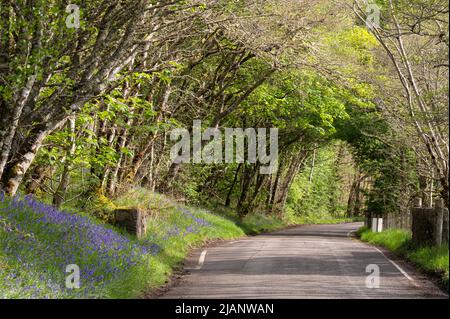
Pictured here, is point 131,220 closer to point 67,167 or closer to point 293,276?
point 67,167

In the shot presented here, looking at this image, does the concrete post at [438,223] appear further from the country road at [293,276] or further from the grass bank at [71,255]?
the grass bank at [71,255]

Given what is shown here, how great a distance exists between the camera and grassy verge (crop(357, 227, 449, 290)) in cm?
1645

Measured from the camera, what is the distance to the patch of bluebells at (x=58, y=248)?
35.6 ft

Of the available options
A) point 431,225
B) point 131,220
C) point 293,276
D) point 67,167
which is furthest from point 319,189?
point 293,276

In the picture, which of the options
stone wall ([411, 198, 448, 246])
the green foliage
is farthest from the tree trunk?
the green foliage

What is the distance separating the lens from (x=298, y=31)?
24094mm

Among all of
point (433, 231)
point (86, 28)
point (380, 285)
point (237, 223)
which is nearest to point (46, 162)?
point (86, 28)

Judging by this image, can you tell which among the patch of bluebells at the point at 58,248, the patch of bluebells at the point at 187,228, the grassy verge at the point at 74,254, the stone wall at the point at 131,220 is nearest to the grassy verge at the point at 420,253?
the grassy verge at the point at 74,254

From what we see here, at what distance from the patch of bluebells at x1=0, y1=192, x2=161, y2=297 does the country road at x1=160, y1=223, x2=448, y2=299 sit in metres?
1.30

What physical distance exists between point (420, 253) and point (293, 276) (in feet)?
18.3

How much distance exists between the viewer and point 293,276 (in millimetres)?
15570

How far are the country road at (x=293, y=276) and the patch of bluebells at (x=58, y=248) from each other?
Result: 1.30 m

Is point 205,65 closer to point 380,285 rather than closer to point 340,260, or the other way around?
point 340,260

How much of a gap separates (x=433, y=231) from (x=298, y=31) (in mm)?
8084
